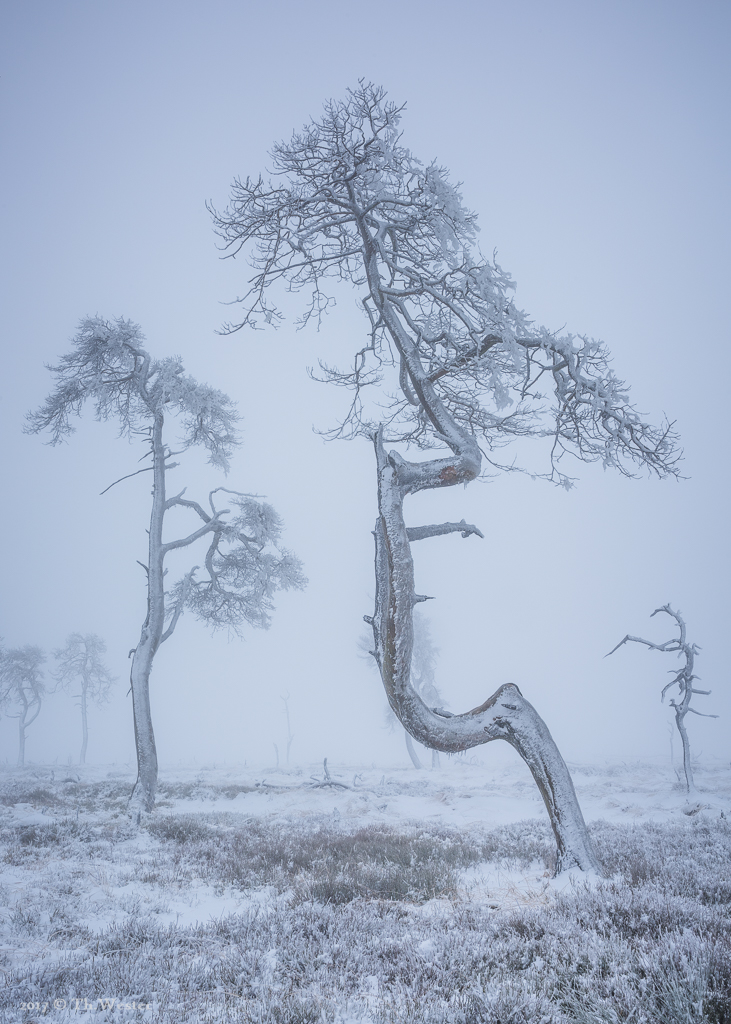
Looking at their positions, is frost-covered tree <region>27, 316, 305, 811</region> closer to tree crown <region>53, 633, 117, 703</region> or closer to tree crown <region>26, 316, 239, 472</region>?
tree crown <region>26, 316, 239, 472</region>

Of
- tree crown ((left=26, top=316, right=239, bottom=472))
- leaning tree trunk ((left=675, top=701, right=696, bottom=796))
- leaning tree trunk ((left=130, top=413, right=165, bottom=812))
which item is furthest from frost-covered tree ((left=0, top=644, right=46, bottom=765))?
leaning tree trunk ((left=675, top=701, right=696, bottom=796))

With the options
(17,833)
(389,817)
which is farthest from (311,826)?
(17,833)

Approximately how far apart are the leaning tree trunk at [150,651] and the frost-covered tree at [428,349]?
8.58m

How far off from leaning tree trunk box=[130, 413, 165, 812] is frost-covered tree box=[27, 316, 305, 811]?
0.09ft

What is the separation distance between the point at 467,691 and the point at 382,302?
468 feet

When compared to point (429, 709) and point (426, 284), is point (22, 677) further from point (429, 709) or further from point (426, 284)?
point (426, 284)

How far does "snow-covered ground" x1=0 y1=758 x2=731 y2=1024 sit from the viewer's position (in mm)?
2865

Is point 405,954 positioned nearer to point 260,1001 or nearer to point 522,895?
point 260,1001

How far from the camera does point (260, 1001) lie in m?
2.89

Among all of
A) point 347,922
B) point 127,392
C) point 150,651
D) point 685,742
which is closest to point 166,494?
point 127,392

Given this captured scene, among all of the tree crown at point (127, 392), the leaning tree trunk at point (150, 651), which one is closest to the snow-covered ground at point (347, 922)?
the leaning tree trunk at point (150, 651)

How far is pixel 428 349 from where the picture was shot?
6.66m

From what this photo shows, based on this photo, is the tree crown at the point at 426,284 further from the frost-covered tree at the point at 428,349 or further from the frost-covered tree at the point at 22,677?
the frost-covered tree at the point at 22,677

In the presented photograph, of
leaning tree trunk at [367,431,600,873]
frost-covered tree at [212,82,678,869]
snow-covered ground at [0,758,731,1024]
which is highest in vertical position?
frost-covered tree at [212,82,678,869]
